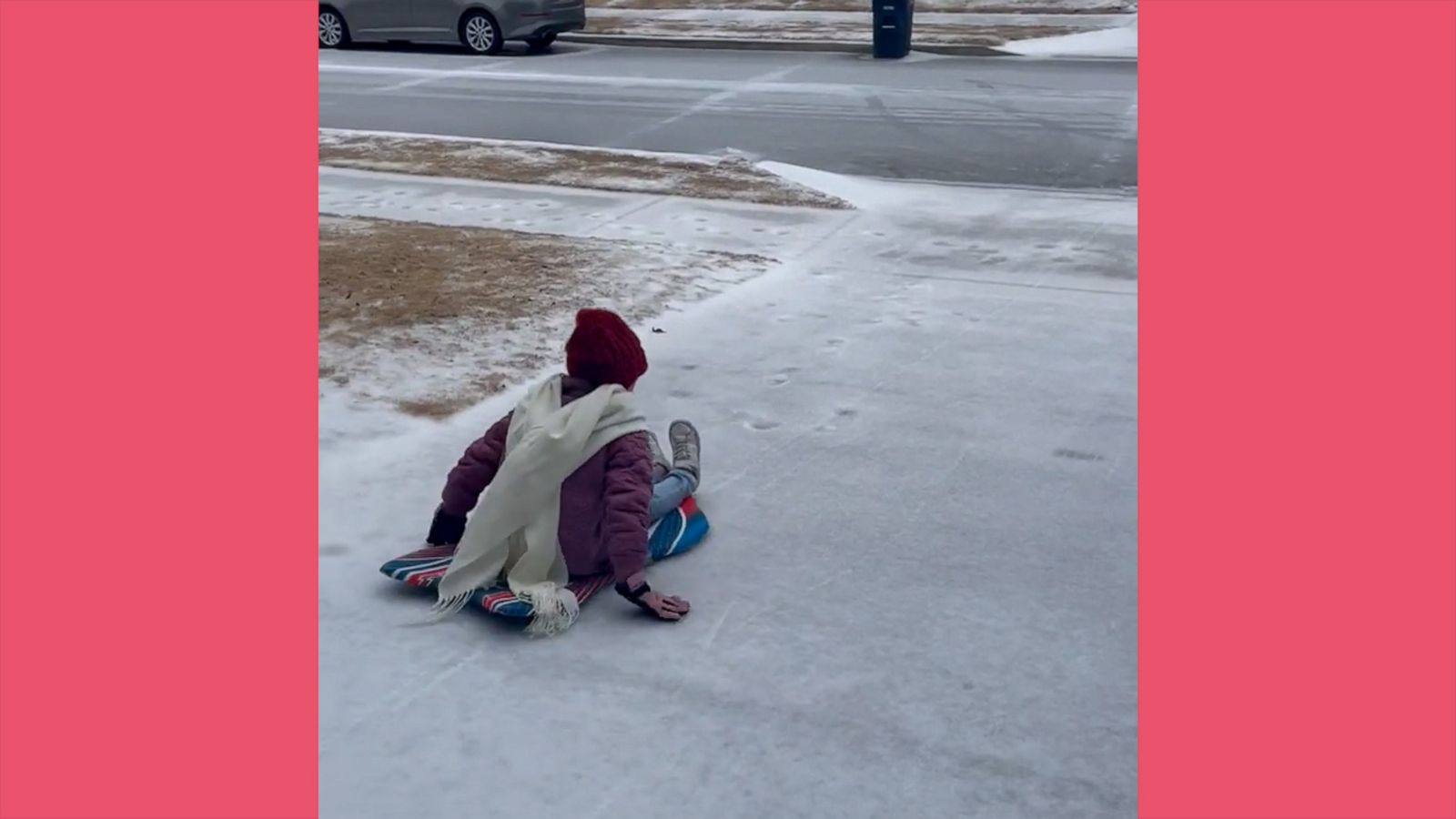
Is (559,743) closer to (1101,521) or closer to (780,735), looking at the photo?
(780,735)

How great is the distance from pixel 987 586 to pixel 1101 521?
2.24 ft

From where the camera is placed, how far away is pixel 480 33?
20016 mm

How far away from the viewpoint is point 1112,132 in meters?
13.3

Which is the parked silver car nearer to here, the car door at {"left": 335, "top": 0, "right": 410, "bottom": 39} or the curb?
the car door at {"left": 335, "top": 0, "right": 410, "bottom": 39}

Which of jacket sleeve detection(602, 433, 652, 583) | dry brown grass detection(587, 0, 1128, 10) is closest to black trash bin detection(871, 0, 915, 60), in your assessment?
dry brown grass detection(587, 0, 1128, 10)

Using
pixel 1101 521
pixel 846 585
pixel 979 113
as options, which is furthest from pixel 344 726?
pixel 979 113

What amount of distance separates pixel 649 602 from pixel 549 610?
0.28m

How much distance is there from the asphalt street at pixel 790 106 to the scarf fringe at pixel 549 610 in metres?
7.41

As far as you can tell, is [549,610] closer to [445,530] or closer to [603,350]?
[445,530]

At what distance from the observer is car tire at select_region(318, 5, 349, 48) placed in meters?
20.6

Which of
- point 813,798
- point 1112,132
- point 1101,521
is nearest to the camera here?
point 813,798

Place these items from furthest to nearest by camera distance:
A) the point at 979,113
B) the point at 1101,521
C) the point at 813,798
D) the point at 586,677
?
the point at 979,113 → the point at 1101,521 → the point at 586,677 → the point at 813,798

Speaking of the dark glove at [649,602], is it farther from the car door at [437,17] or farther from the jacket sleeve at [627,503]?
the car door at [437,17]

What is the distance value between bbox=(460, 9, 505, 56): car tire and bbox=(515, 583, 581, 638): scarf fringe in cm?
1676
